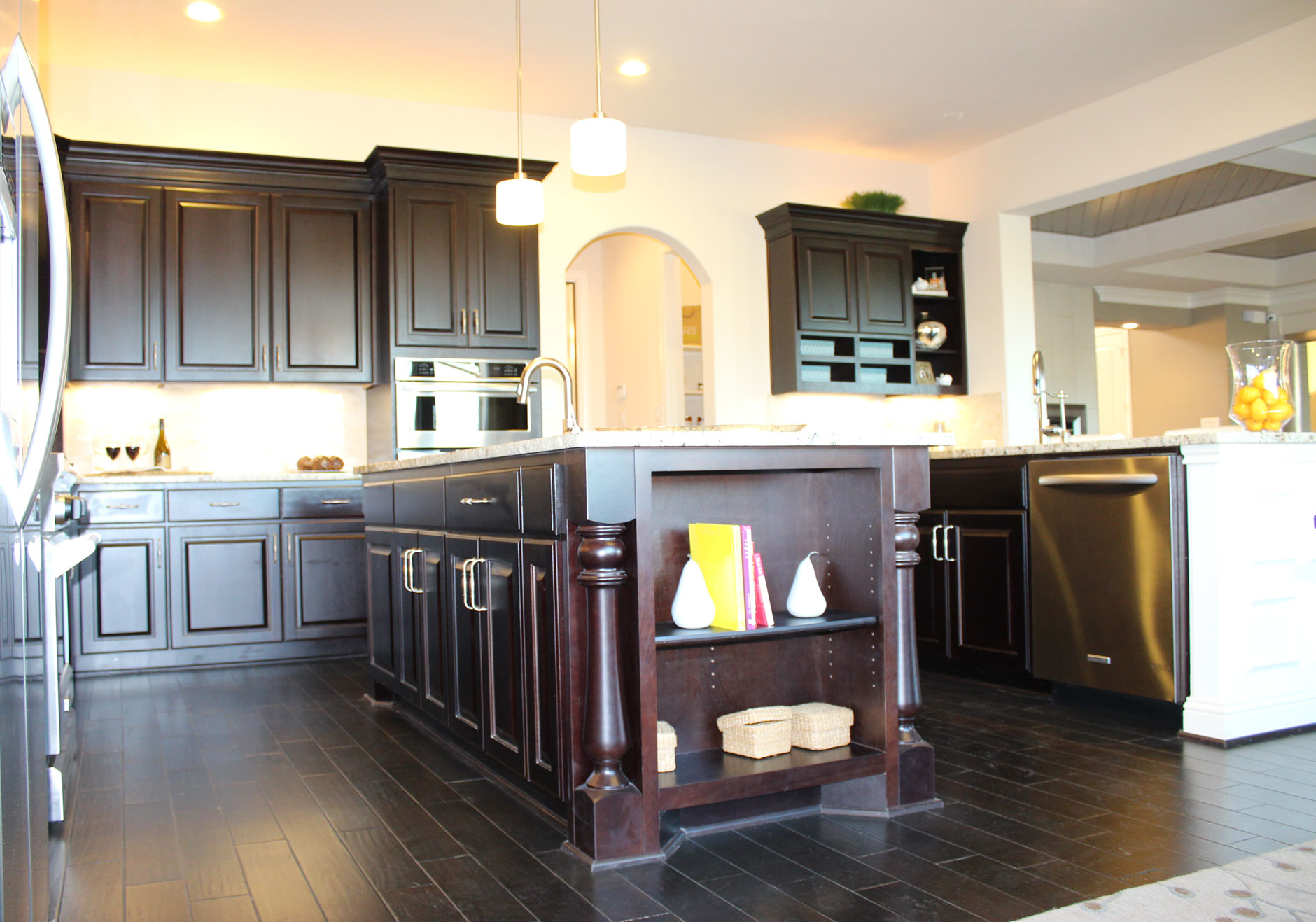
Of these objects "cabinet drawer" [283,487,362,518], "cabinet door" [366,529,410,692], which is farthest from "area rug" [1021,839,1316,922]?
"cabinet drawer" [283,487,362,518]

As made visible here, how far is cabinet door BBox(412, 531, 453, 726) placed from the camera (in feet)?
9.46

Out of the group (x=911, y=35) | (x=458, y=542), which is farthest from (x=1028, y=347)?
(x=458, y=542)

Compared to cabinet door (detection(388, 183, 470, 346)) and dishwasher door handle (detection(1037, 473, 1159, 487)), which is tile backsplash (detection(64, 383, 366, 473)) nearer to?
cabinet door (detection(388, 183, 470, 346))

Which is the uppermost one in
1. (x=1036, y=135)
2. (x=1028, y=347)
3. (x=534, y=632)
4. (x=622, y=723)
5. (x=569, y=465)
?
(x=1036, y=135)

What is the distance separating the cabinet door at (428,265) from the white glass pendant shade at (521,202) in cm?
161

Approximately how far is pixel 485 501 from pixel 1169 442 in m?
2.06

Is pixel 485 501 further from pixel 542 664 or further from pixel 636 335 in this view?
pixel 636 335

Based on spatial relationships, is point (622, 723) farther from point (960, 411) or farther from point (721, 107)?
point (960, 411)

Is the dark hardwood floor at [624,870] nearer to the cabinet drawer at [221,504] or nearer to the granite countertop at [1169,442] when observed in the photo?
the granite countertop at [1169,442]

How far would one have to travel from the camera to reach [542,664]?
2242mm

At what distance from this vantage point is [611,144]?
10.1ft

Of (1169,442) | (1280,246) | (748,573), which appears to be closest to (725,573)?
(748,573)

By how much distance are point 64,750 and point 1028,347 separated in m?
5.20

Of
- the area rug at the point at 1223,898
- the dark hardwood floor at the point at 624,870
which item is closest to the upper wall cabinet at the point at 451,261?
the dark hardwood floor at the point at 624,870
